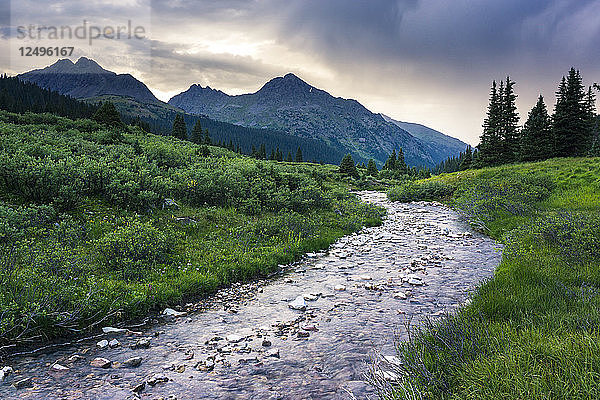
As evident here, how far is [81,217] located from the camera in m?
11.8

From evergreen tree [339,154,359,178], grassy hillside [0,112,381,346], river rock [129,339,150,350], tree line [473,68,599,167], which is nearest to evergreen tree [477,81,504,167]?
tree line [473,68,599,167]

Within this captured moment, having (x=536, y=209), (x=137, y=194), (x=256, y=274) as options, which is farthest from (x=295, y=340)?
(x=536, y=209)

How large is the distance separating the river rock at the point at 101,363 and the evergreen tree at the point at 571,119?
5645 centimetres

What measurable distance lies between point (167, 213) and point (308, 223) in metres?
6.54

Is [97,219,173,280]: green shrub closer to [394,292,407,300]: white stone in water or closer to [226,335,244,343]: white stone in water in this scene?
[226,335,244,343]: white stone in water

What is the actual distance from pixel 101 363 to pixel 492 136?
63.3 m

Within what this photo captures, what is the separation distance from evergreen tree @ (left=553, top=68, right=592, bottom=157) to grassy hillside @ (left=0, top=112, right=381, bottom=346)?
42.1 m

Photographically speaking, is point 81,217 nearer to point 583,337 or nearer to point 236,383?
point 236,383

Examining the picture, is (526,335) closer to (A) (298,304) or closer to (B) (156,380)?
(A) (298,304)

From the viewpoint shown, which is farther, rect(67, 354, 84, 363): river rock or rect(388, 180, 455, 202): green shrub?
rect(388, 180, 455, 202): green shrub

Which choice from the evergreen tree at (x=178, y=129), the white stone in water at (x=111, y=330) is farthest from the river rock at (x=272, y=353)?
the evergreen tree at (x=178, y=129)

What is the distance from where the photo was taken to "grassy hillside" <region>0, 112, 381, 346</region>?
7.00 metres

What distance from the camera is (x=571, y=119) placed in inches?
1721

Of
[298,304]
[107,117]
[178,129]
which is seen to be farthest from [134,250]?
[178,129]
